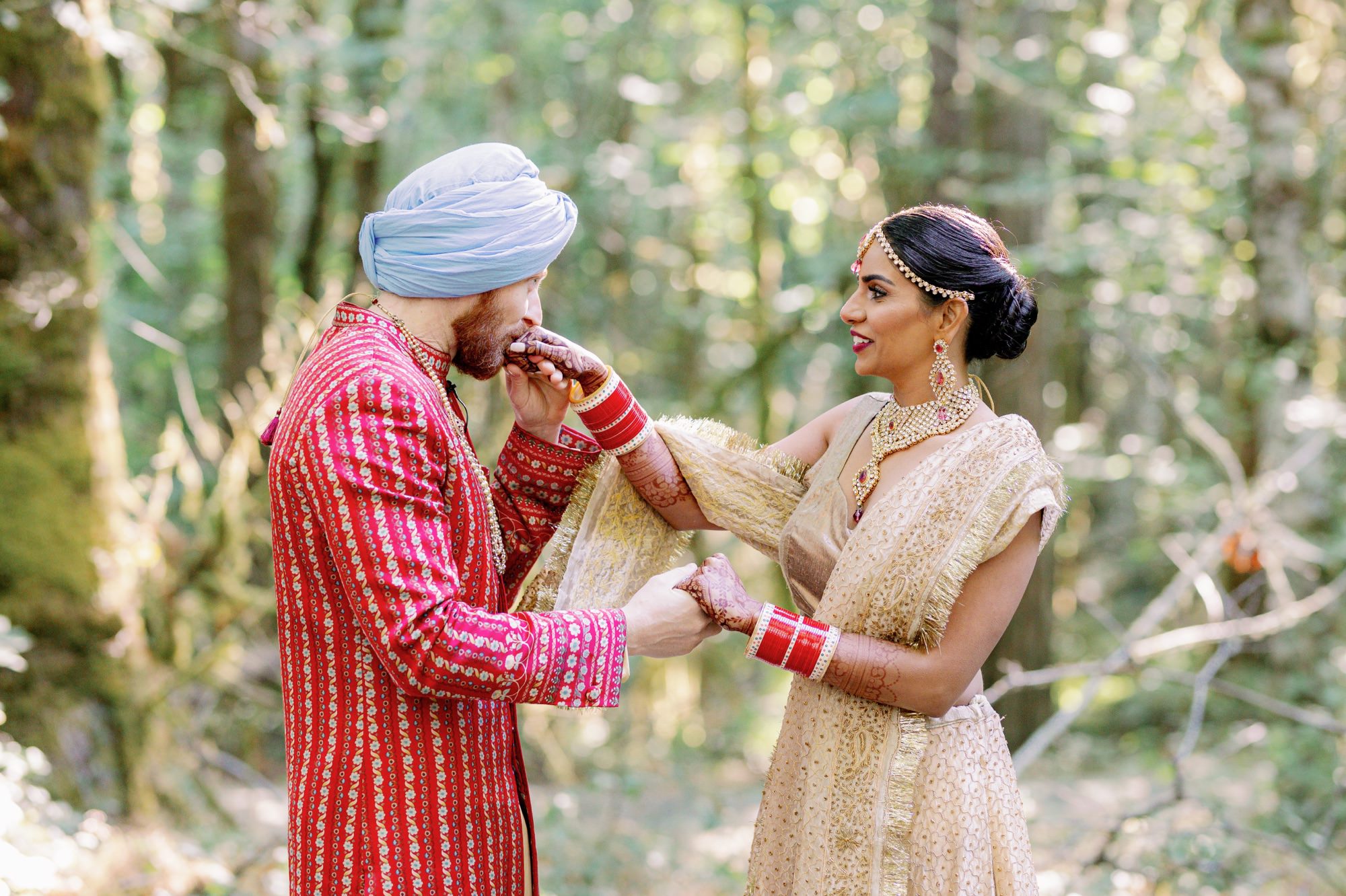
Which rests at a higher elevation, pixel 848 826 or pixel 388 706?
pixel 388 706

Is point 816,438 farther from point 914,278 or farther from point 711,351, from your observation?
point 711,351

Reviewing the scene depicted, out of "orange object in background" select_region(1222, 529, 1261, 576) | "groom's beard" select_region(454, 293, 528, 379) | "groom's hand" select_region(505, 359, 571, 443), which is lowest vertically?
"orange object in background" select_region(1222, 529, 1261, 576)

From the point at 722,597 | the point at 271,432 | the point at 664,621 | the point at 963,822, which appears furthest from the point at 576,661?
the point at 963,822

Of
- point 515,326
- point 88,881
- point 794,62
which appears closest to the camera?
Result: point 515,326

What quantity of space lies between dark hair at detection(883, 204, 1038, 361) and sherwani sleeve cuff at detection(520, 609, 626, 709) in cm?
102

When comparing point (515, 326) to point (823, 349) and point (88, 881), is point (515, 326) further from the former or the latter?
point (823, 349)

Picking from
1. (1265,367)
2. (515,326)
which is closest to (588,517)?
(515,326)

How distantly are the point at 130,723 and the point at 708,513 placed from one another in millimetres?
3418

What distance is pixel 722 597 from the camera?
2189 millimetres

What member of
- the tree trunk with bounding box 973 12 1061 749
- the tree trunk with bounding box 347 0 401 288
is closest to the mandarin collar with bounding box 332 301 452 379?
the tree trunk with bounding box 973 12 1061 749

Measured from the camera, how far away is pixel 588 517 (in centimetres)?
259

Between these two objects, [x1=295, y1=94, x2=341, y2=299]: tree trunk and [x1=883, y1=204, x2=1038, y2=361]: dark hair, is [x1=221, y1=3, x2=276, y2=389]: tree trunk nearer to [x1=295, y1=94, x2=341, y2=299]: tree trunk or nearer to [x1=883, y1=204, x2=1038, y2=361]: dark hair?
[x1=295, y1=94, x2=341, y2=299]: tree trunk

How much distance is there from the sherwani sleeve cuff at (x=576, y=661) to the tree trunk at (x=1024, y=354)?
4.47 m

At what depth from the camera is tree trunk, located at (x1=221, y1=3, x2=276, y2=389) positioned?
8.84 metres
